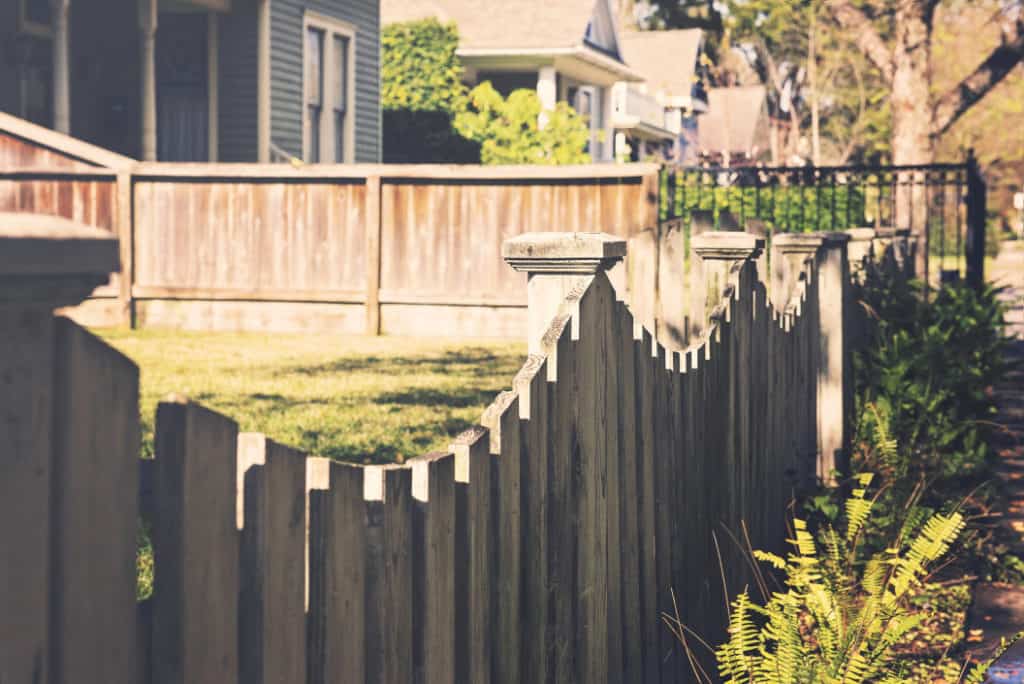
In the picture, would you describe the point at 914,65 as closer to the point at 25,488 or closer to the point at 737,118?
the point at 25,488

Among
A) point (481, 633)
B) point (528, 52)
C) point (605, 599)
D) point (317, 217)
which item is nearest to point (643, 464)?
point (605, 599)

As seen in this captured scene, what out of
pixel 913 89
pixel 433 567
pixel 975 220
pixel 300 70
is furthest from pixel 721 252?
pixel 300 70

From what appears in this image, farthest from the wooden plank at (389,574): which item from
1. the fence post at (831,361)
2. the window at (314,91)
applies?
the window at (314,91)

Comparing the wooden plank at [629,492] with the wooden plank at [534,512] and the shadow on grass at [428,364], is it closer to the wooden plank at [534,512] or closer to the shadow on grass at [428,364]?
the wooden plank at [534,512]

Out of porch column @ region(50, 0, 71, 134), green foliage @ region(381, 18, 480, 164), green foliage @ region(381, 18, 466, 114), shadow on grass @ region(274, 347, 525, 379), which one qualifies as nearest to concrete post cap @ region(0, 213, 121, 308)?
shadow on grass @ region(274, 347, 525, 379)

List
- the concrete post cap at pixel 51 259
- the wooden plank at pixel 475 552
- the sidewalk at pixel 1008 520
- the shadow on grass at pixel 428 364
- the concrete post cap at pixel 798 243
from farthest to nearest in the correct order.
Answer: the shadow on grass at pixel 428 364
the concrete post cap at pixel 798 243
the sidewalk at pixel 1008 520
the wooden plank at pixel 475 552
the concrete post cap at pixel 51 259

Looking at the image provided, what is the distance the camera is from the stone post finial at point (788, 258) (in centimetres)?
660

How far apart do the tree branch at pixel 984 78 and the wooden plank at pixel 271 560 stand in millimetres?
19988

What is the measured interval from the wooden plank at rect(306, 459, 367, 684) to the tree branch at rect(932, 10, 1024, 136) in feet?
65.0

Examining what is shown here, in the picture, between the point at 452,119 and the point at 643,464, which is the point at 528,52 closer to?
the point at 452,119

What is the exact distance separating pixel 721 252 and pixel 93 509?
3.80m

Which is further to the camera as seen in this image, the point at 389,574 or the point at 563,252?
the point at 563,252

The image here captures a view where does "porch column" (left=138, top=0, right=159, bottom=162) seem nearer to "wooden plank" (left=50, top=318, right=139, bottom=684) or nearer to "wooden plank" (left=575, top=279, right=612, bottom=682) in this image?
"wooden plank" (left=575, top=279, right=612, bottom=682)

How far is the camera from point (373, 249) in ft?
49.3
